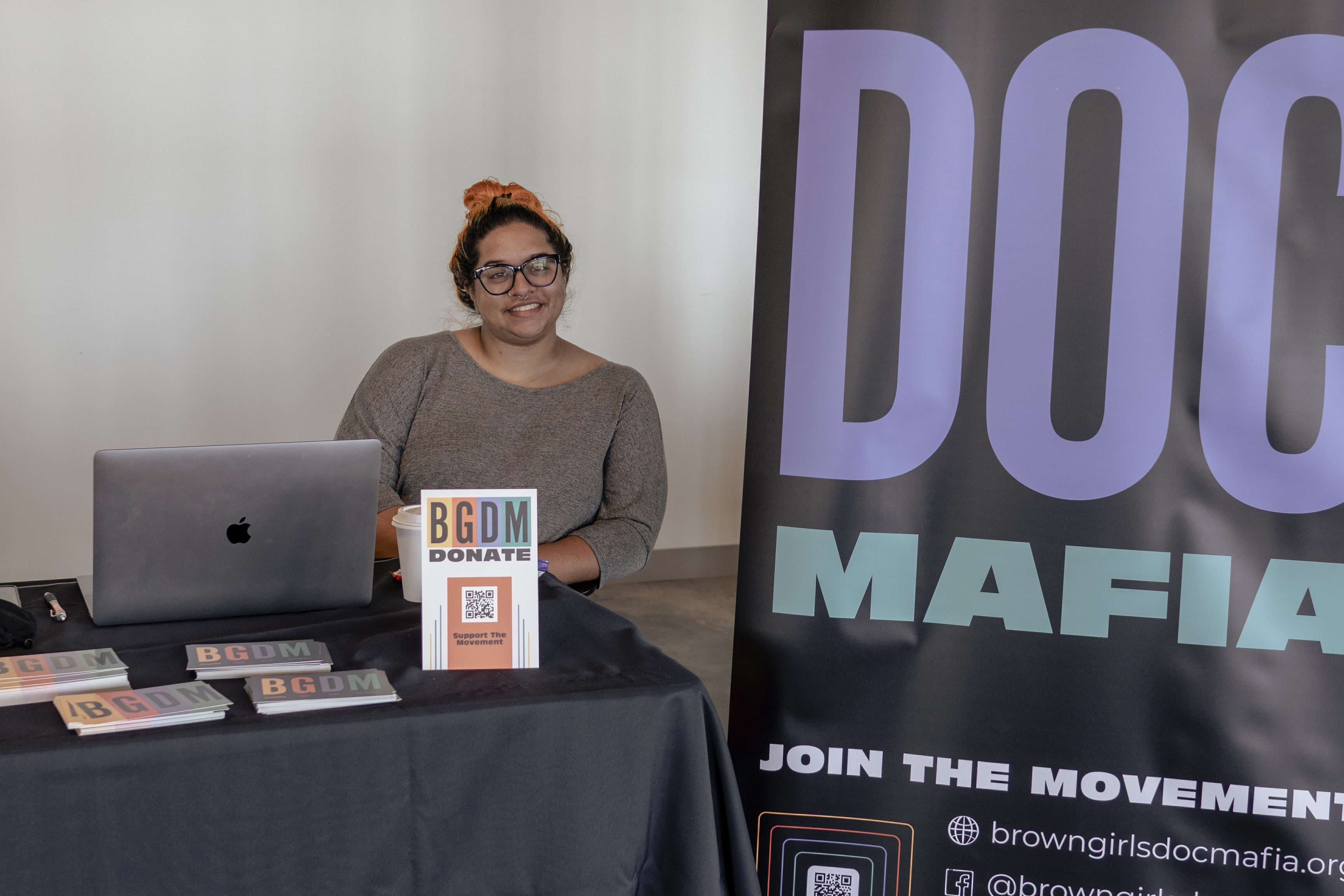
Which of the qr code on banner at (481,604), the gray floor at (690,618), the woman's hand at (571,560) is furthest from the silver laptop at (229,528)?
the gray floor at (690,618)

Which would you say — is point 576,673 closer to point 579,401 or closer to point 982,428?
point 982,428

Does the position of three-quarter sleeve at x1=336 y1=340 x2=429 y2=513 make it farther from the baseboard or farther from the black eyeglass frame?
the baseboard

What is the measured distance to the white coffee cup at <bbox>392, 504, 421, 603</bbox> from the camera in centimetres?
144

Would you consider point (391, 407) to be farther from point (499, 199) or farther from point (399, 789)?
point (399, 789)

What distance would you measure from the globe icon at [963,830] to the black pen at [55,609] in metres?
1.19

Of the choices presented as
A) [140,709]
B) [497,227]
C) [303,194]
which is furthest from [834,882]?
[303,194]

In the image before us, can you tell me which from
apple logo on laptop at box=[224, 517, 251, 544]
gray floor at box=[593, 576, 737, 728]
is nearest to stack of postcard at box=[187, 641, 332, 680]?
apple logo on laptop at box=[224, 517, 251, 544]

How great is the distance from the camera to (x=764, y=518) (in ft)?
4.58

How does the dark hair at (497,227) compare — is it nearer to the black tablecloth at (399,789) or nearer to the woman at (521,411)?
the woman at (521,411)

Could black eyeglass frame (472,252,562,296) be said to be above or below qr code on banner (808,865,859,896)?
above

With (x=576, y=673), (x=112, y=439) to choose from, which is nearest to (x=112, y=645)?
(x=576, y=673)

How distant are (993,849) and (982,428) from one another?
549 mm

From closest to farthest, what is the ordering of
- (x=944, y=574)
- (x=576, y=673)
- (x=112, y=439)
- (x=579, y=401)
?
(x=576, y=673)
(x=944, y=574)
(x=579, y=401)
(x=112, y=439)

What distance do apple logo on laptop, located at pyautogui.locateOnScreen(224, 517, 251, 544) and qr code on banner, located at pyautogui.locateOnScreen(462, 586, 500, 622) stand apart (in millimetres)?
307
